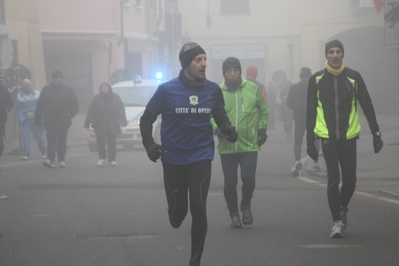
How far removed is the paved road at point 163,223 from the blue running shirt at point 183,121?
34.7 inches

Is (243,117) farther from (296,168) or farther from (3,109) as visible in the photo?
(3,109)

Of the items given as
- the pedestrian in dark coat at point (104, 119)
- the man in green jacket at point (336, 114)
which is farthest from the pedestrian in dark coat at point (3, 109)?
the man in green jacket at point (336, 114)

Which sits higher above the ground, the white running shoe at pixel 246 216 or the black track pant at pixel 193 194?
the black track pant at pixel 193 194

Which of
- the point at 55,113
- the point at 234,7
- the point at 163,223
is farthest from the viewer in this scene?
the point at 234,7

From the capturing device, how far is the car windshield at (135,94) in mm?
24688

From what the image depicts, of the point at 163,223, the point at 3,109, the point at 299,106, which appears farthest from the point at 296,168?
the point at 163,223

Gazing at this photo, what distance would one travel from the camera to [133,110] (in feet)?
79.4

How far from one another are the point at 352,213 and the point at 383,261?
3.02 m

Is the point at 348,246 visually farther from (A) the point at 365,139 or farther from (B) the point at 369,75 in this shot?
(B) the point at 369,75

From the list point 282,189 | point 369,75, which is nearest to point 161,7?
point 369,75

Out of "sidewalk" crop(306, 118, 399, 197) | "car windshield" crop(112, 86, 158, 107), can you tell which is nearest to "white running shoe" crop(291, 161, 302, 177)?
"sidewalk" crop(306, 118, 399, 197)

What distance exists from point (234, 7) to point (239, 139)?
43949 mm

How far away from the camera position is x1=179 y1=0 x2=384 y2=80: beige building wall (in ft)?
165

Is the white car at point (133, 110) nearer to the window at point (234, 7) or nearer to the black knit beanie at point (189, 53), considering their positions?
the black knit beanie at point (189, 53)
